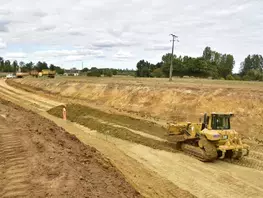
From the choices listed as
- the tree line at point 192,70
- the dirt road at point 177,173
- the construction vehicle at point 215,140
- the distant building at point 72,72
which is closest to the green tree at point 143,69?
the tree line at point 192,70

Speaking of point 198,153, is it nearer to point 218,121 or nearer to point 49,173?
point 218,121

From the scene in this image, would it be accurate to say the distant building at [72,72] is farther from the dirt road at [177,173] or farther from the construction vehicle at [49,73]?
the dirt road at [177,173]

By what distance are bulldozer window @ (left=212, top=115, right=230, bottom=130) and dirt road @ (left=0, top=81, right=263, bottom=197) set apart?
157cm

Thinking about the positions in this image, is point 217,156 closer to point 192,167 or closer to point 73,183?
point 192,167

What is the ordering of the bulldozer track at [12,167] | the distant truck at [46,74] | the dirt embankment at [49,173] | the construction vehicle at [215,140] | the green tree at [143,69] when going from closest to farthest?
1. the bulldozer track at [12,167]
2. the dirt embankment at [49,173]
3. the construction vehicle at [215,140]
4. the distant truck at [46,74]
5. the green tree at [143,69]

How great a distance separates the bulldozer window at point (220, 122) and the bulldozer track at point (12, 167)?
26.4 ft

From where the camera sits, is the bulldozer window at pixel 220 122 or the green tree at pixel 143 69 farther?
the green tree at pixel 143 69

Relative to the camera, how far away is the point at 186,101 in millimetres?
24516

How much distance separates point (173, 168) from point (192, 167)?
834mm

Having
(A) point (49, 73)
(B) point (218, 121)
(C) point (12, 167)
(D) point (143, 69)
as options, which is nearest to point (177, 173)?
(B) point (218, 121)

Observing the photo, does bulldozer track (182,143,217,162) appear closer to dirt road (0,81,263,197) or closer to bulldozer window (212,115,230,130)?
dirt road (0,81,263,197)

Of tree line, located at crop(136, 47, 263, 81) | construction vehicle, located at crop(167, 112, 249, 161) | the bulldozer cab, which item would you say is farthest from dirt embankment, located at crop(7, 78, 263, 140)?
tree line, located at crop(136, 47, 263, 81)

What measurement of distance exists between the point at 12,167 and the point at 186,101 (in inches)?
709

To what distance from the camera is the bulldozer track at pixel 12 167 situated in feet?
22.3
